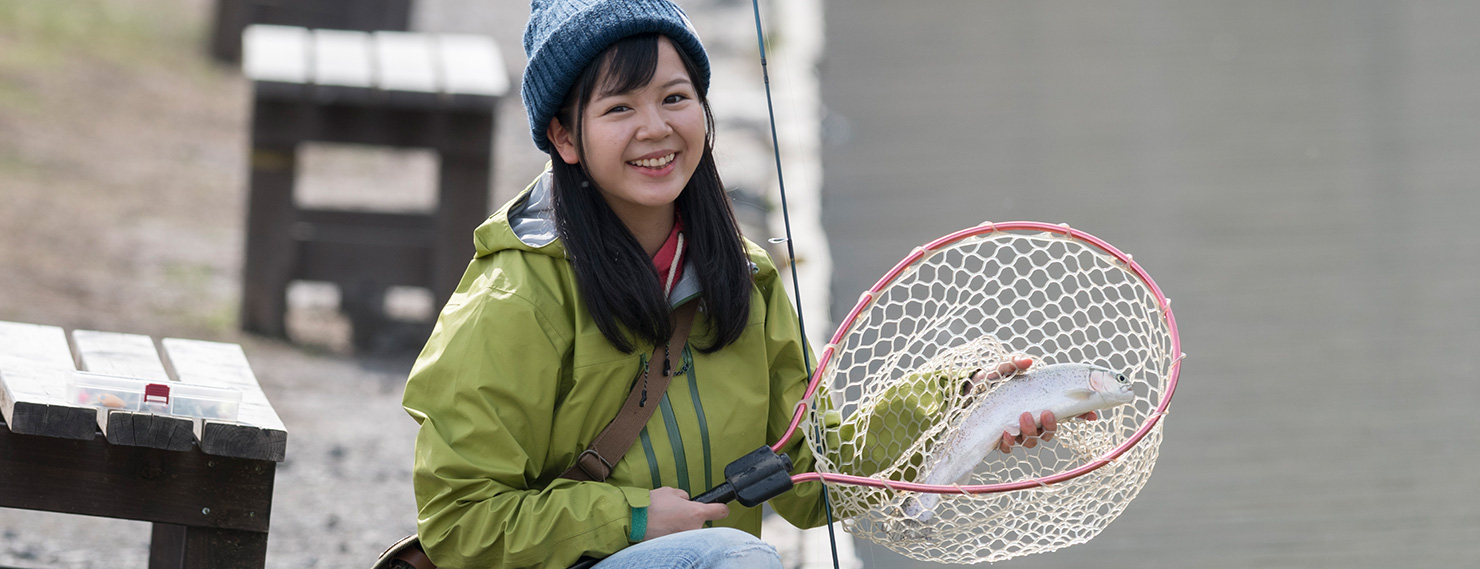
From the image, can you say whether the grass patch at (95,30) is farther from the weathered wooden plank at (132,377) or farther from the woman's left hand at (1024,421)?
the woman's left hand at (1024,421)

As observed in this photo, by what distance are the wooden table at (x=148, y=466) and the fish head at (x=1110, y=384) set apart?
1343 millimetres

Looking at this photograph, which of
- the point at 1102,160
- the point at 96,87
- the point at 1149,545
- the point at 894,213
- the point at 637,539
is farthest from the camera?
the point at 96,87

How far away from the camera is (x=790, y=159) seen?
7980 millimetres

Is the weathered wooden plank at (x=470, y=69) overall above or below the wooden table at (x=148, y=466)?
above

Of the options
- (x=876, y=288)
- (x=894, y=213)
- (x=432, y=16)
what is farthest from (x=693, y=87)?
(x=432, y=16)

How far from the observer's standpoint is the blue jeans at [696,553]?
7.95ft

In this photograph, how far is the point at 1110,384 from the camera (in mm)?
2676

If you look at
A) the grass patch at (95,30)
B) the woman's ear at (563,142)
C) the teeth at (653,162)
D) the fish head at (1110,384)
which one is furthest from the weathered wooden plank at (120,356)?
the grass patch at (95,30)

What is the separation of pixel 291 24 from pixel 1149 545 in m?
8.61

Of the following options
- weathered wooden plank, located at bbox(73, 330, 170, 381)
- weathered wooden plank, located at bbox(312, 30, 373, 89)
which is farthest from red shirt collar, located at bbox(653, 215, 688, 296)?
weathered wooden plank, located at bbox(312, 30, 373, 89)

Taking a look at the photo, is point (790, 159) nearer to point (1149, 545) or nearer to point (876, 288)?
point (1149, 545)

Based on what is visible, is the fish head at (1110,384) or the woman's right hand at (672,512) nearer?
the woman's right hand at (672,512)

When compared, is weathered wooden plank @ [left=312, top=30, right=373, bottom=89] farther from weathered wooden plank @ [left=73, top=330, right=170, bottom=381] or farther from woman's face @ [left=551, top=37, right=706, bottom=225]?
woman's face @ [left=551, top=37, right=706, bottom=225]

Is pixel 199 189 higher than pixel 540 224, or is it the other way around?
pixel 540 224
